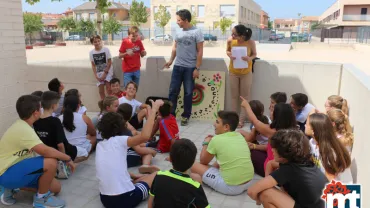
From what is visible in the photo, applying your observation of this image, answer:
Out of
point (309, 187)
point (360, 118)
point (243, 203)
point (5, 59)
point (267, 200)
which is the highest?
point (5, 59)

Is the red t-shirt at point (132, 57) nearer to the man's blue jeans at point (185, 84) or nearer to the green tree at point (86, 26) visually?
the man's blue jeans at point (185, 84)

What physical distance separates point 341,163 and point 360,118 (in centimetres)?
68

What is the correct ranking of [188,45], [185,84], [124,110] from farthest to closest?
[185,84], [188,45], [124,110]

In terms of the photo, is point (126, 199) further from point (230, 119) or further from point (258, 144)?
point (258, 144)

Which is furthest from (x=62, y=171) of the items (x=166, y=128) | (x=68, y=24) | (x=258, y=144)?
(x=68, y=24)

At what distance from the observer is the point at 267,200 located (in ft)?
8.95

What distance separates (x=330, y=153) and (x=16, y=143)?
2.96 metres

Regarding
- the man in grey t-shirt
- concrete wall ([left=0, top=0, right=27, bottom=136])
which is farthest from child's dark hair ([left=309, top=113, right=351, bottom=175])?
concrete wall ([left=0, top=0, right=27, bottom=136])

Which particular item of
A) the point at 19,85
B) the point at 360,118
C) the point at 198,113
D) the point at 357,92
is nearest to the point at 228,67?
the point at 198,113

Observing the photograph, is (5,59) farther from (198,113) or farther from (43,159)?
(198,113)

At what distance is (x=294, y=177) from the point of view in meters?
2.52

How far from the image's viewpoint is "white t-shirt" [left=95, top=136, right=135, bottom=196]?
310 centimetres

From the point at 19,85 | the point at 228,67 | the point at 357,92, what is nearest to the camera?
the point at 357,92

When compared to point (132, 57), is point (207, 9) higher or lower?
higher
